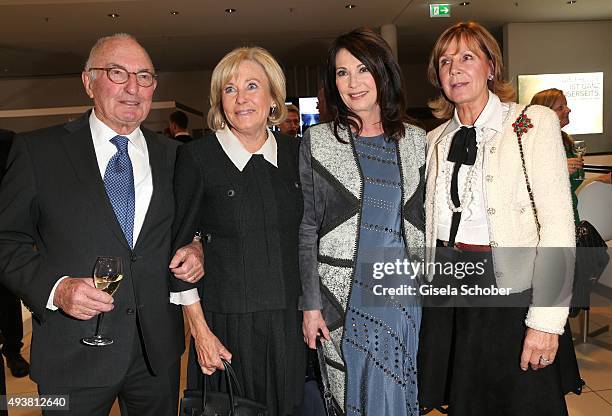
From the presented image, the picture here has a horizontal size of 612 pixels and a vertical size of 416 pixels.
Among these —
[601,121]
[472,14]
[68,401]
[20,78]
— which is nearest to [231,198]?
[68,401]

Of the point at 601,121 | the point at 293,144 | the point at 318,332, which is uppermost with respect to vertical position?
the point at 601,121

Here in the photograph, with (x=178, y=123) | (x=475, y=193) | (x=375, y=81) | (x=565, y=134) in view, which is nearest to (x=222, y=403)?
(x=475, y=193)

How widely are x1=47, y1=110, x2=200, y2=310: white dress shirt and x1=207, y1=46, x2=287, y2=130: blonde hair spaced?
0.31 meters

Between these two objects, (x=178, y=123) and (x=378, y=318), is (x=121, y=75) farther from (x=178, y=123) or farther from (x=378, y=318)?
(x=178, y=123)

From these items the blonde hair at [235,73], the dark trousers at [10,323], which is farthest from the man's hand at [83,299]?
the dark trousers at [10,323]

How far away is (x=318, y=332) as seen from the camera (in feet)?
6.82

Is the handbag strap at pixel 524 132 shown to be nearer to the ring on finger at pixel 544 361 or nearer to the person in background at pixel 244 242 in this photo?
the ring on finger at pixel 544 361

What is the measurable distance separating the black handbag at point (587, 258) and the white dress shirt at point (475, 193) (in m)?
2.05

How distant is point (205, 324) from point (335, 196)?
68cm

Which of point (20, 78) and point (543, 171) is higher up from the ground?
point (20, 78)

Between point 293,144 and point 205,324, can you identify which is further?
point 293,144

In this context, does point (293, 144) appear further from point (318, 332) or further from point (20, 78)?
point (20, 78)

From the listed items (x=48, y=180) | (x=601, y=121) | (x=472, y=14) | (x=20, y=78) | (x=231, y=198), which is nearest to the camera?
(x=48, y=180)

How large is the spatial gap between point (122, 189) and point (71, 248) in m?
0.26
